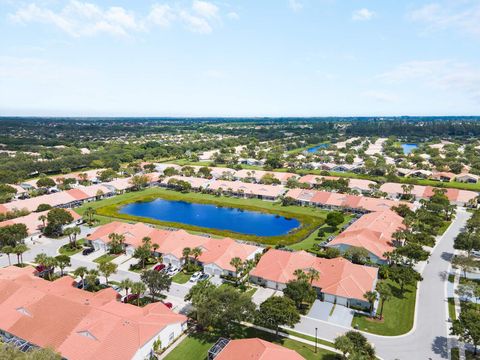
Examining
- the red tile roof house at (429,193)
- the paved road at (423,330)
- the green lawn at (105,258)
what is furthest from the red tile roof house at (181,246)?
the red tile roof house at (429,193)

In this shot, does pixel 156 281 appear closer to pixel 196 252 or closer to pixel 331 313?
pixel 196 252

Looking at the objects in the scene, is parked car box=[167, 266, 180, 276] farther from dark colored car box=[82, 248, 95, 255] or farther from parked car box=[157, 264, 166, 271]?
dark colored car box=[82, 248, 95, 255]

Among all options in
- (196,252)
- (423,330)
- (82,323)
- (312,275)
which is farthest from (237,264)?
(423,330)

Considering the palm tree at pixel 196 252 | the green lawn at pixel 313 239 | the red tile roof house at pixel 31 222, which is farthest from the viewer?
the red tile roof house at pixel 31 222

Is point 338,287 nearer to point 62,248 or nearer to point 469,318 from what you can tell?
point 469,318

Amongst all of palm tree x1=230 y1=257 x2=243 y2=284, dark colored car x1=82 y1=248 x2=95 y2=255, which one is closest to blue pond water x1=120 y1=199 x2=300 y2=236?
palm tree x1=230 y1=257 x2=243 y2=284

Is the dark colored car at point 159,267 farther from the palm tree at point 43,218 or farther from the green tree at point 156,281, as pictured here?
the palm tree at point 43,218
